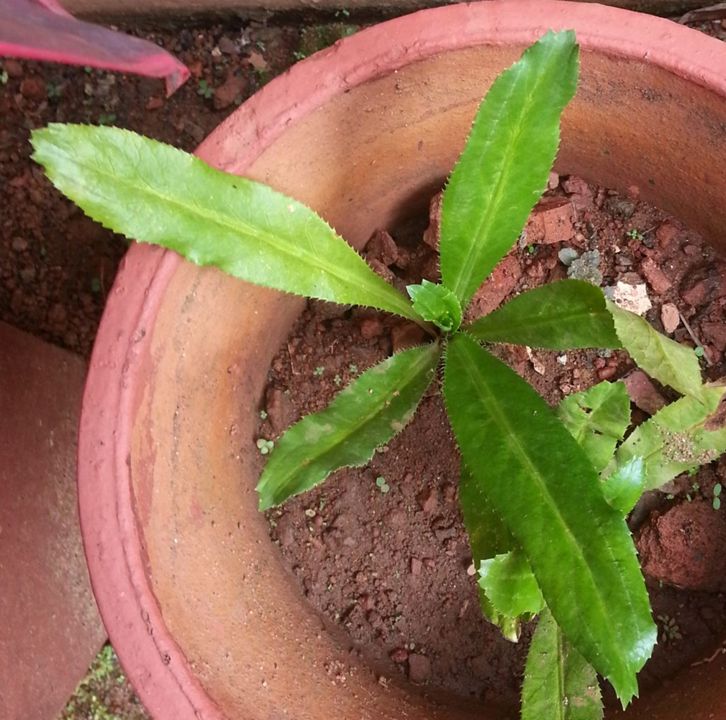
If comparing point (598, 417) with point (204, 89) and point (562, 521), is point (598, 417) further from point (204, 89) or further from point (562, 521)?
point (204, 89)

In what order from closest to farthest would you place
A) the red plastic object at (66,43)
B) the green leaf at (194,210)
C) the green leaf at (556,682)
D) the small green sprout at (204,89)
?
the red plastic object at (66,43)
the green leaf at (194,210)
the green leaf at (556,682)
the small green sprout at (204,89)

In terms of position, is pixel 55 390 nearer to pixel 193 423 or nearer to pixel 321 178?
pixel 193 423

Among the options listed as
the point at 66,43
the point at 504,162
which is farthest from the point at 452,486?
the point at 66,43

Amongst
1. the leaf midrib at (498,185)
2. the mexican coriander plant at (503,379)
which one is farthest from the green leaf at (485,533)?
the leaf midrib at (498,185)

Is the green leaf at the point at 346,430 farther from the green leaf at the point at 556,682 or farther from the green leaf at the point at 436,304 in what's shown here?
the green leaf at the point at 556,682

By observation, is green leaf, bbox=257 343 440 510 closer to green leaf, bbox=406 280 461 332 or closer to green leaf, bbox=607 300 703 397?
green leaf, bbox=406 280 461 332

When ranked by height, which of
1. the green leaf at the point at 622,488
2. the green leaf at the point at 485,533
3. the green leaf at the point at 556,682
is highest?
the green leaf at the point at 622,488
